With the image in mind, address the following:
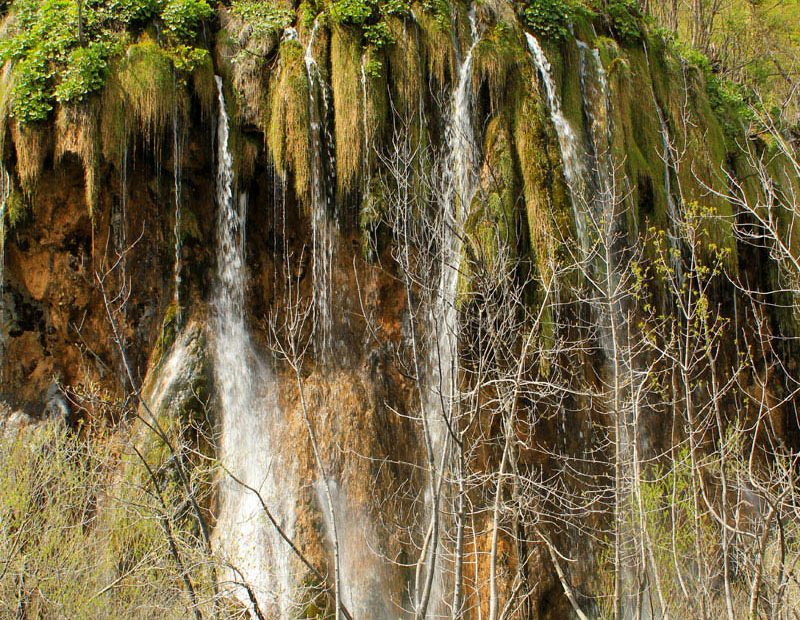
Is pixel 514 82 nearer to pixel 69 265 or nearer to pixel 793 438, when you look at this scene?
pixel 69 265

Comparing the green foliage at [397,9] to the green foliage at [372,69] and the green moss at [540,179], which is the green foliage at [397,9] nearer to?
the green foliage at [372,69]

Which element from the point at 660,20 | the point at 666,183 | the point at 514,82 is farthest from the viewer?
the point at 660,20

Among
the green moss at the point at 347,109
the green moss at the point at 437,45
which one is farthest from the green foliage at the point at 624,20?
the green moss at the point at 347,109

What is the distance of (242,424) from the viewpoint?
390 inches

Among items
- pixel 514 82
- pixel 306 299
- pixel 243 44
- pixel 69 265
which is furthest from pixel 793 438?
pixel 69 265

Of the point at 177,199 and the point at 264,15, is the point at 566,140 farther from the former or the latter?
the point at 177,199

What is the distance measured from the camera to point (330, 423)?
33.0ft

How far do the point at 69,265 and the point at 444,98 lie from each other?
555 centimetres

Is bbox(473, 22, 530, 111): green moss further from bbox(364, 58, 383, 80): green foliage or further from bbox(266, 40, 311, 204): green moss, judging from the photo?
bbox(266, 40, 311, 204): green moss

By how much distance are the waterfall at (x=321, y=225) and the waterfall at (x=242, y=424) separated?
92cm

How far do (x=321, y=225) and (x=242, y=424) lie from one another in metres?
2.79

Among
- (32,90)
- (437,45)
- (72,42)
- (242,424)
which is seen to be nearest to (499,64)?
(437,45)

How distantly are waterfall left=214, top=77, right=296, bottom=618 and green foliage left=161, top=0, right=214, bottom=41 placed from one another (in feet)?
2.78

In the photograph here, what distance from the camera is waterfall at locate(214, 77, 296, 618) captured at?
30.2 feet
